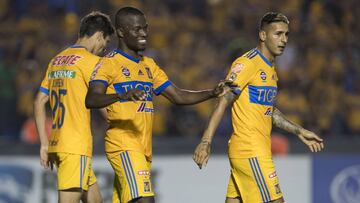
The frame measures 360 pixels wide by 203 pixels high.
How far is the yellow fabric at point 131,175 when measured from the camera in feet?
25.9

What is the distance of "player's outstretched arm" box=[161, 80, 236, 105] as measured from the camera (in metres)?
7.70

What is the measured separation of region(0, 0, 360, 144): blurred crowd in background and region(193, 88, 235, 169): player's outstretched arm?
4775 mm

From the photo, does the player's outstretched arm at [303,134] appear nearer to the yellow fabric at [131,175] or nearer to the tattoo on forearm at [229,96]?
the tattoo on forearm at [229,96]

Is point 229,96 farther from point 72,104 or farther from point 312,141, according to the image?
point 72,104

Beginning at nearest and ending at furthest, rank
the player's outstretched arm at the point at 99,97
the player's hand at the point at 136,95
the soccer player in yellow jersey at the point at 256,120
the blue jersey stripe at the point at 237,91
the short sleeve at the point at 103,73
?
the player's hand at the point at 136,95 < the player's outstretched arm at the point at 99,97 < the short sleeve at the point at 103,73 < the blue jersey stripe at the point at 237,91 < the soccer player in yellow jersey at the point at 256,120

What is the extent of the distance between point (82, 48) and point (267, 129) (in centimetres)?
189

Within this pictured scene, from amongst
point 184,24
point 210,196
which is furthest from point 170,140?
point 184,24

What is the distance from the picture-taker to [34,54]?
556 inches

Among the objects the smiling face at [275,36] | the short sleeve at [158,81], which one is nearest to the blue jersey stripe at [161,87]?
the short sleeve at [158,81]

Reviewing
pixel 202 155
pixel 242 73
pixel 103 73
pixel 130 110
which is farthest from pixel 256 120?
pixel 103 73

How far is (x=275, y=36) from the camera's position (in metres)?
8.41

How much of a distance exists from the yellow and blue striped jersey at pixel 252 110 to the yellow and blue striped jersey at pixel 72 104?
136 cm

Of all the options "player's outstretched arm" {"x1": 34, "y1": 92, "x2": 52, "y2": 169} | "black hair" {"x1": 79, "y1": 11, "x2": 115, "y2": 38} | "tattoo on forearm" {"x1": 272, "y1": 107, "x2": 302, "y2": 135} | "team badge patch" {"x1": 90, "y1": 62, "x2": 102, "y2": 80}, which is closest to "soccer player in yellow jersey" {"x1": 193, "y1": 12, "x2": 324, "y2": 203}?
"tattoo on forearm" {"x1": 272, "y1": 107, "x2": 302, "y2": 135}

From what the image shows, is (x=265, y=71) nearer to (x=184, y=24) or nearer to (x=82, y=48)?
(x=82, y=48)
